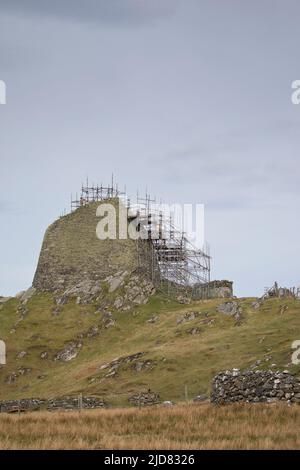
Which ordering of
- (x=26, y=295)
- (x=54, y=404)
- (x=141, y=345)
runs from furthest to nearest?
(x=26, y=295), (x=141, y=345), (x=54, y=404)

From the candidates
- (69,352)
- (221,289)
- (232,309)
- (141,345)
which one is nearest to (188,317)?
(232,309)

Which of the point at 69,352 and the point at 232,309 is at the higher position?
the point at 232,309

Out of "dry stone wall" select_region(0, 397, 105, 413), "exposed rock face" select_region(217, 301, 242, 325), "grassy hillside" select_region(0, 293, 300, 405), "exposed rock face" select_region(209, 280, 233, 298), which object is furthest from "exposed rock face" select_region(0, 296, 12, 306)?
"dry stone wall" select_region(0, 397, 105, 413)

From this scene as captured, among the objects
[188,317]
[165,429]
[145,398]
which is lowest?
[145,398]

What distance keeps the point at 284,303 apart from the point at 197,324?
9990 mm

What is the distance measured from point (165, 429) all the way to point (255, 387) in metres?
10.4

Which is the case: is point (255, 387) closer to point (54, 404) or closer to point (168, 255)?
point (54, 404)

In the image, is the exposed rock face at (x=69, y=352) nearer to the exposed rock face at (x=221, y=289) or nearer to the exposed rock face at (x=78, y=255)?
the exposed rock face at (x=78, y=255)

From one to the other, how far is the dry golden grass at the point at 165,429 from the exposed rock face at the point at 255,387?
3.00 m

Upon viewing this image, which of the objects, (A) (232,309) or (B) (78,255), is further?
(B) (78,255)

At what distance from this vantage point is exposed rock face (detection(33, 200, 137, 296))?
97.2 meters

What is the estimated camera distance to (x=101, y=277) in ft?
317

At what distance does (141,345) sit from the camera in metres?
73.1

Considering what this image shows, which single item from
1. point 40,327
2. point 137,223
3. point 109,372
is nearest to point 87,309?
point 40,327
